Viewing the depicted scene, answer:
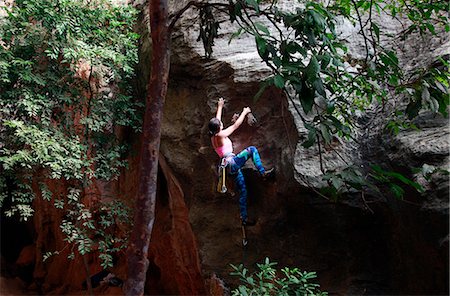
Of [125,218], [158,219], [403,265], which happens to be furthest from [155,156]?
[158,219]

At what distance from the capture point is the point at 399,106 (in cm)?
431

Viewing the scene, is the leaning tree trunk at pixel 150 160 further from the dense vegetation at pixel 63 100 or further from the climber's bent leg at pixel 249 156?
the dense vegetation at pixel 63 100

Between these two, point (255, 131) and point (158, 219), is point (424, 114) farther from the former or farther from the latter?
point (158, 219)

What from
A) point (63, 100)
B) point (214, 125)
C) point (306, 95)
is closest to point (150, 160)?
point (306, 95)

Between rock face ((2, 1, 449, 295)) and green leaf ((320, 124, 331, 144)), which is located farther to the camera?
rock face ((2, 1, 449, 295))

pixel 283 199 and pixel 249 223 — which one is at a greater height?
pixel 283 199

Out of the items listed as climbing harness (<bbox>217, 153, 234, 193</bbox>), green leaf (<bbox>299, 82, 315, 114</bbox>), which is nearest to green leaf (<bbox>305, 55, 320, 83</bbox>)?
green leaf (<bbox>299, 82, 315, 114</bbox>)

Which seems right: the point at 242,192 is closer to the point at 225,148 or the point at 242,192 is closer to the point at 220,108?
the point at 225,148

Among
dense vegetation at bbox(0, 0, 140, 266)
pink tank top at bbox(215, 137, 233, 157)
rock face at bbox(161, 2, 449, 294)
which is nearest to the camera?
rock face at bbox(161, 2, 449, 294)

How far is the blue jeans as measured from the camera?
4.53m

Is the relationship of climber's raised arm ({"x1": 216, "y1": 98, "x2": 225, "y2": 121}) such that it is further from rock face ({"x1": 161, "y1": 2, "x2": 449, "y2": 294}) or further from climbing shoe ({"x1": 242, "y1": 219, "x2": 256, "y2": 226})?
climbing shoe ({"x1": 242, "y1": 219, "x2": 256, "y2": 226})

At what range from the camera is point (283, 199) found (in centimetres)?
448

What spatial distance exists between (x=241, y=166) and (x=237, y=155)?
5.2 inches

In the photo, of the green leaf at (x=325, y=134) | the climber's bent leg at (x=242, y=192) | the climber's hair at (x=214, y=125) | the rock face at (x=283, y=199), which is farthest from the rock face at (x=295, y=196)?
the green leaf at (x=325, y=134)
